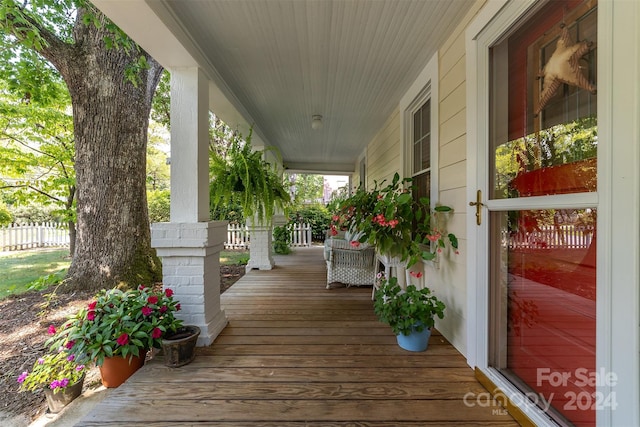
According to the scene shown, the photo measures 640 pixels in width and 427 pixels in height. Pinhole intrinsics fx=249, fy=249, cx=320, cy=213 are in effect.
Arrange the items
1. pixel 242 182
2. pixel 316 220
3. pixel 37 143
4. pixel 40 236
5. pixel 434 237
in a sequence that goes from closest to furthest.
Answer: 1. pixel 434 237
2. pixel 242 182
3. pixel 37 143
4. pixel 40 236
5. pixel 316 220

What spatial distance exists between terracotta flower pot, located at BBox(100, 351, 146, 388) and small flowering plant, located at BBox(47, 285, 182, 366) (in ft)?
0.12

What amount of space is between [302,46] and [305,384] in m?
2.29

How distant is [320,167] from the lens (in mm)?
6918

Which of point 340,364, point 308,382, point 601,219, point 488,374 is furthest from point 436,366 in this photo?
point 601,219

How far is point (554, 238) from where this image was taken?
1.09m

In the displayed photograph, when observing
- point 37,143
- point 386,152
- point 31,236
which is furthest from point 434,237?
point 31,236

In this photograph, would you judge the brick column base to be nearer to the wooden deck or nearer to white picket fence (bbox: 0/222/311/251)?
the wooden deck

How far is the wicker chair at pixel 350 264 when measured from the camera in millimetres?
3100

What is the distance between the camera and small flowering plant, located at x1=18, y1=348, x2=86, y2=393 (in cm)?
149

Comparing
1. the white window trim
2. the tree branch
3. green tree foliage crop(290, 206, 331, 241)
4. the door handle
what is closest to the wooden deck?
the door handle

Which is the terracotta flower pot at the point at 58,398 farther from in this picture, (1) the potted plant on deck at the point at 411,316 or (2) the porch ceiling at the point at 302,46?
(2) the porch ceiling at the point at 302,46

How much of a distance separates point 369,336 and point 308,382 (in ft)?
2.27

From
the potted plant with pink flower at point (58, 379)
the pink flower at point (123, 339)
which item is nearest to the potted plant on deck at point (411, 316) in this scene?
the pink flower at point (123, 339)

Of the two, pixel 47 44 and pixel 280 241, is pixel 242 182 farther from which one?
pixel 280 241
